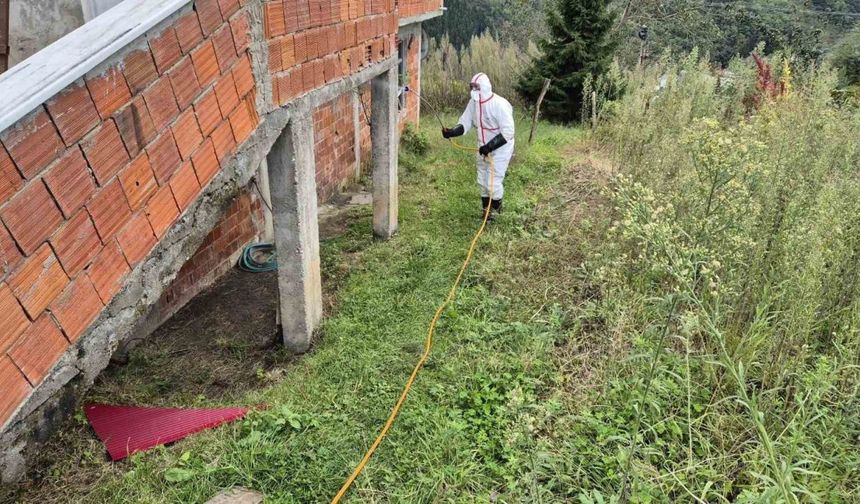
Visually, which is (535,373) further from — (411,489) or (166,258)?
(166,258)

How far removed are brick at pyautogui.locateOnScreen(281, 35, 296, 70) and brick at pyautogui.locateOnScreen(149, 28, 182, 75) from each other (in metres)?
1.20

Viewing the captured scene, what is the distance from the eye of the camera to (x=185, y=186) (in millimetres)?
2539

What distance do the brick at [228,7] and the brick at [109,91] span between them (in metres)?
0.87

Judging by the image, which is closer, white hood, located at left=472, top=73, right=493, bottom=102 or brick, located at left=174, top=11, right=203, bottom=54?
brick, located at left=174, top=11, right=203, bottom=54

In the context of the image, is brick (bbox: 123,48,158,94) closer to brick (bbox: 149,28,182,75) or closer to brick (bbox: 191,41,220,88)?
brick (bbox: 149,28,182,75)

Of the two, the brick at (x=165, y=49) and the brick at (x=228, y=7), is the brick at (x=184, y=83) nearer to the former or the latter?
the brick at (x=165, y=49)

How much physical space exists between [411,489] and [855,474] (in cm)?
221

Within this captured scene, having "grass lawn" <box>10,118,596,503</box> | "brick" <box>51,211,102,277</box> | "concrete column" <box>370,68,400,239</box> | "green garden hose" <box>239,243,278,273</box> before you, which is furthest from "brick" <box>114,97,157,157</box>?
"concrete column" <box>370,68,400,239</box>

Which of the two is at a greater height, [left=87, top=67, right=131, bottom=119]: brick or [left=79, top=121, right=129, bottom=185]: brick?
[left=87, top=67, right=131, bottom=119]: brick

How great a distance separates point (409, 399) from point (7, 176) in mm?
2556

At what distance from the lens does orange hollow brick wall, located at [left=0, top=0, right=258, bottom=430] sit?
5.66 ft

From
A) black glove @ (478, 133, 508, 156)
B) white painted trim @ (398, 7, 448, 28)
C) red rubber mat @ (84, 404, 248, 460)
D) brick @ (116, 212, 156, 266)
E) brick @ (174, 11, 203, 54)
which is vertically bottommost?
red rubber mat @ (84, 404, 248, 460)

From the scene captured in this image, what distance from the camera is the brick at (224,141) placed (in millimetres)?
2752

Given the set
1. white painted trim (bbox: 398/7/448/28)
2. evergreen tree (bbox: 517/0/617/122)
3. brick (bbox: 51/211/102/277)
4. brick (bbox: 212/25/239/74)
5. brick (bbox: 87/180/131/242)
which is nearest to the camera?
brick (bbox: 51/211/102/277)
